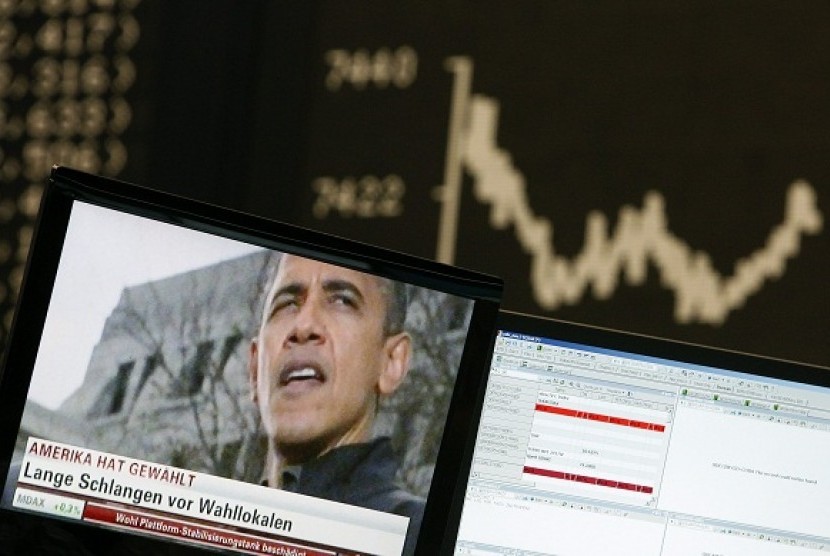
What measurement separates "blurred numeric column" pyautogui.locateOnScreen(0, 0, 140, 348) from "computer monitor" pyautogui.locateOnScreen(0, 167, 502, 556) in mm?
2162

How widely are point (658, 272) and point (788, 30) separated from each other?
0.49 m

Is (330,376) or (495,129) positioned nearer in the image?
(330,376)

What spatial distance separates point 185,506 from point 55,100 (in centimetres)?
228

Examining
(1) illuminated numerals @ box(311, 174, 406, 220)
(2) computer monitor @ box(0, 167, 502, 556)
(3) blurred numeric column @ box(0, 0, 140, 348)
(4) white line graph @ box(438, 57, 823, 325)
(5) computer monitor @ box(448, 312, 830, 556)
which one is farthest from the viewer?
(3) blurred numeric column @ box(0, 0, 140, 348)

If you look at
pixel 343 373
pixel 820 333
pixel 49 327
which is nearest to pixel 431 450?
pixel 343 373

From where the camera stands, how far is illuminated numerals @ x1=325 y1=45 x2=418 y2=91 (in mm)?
2848

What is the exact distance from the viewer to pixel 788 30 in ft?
8.34

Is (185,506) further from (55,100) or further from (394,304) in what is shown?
(55,100)

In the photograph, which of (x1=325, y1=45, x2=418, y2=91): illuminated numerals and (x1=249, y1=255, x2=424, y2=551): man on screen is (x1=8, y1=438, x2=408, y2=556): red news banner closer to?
(x1=249, y1=255, x2=424, y2=551): man on screen

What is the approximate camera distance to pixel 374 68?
9.39 ft

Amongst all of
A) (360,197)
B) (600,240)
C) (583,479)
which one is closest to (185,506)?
(583,479)

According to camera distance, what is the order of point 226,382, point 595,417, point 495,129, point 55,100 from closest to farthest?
point 226,382, point 595,417, point 495,129, point 55,100

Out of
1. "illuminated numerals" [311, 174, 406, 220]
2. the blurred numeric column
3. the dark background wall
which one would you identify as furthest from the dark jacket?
the blurred numeric column

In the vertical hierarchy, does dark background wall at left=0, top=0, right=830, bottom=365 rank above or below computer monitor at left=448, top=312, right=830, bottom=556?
above
